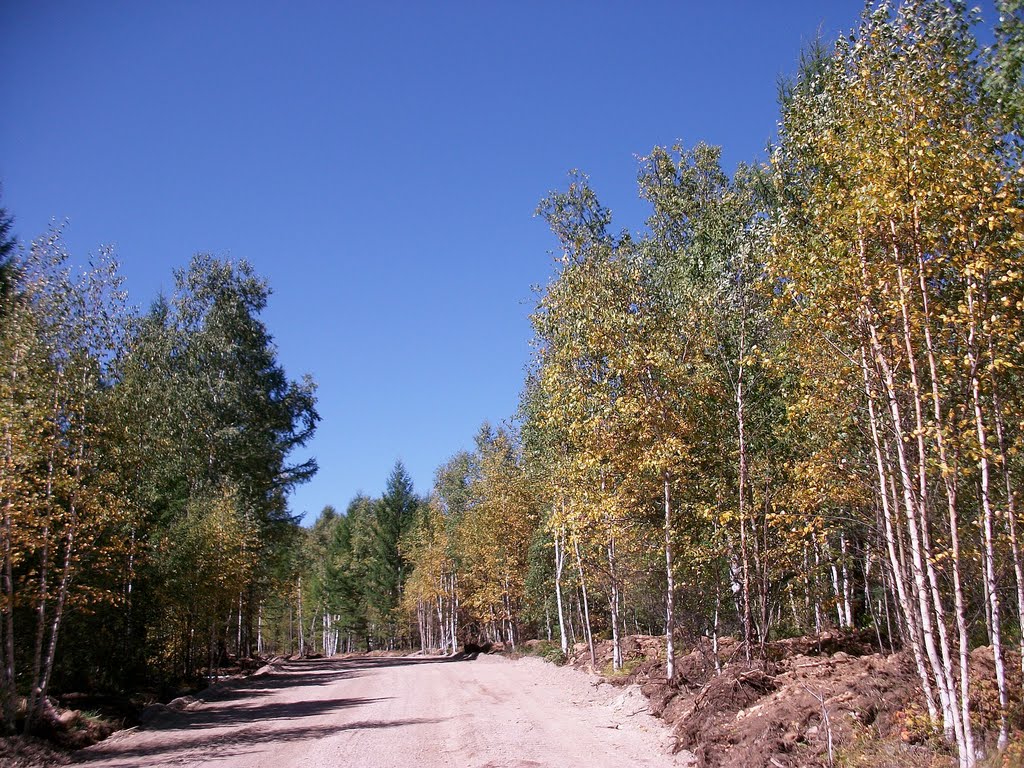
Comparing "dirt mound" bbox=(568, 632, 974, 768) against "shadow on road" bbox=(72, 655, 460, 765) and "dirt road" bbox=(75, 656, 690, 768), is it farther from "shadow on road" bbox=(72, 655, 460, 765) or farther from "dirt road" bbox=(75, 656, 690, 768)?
"shadow on road" bbox=(72, 655, 460, 765)

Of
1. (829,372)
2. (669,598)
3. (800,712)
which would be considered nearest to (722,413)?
(669,598)

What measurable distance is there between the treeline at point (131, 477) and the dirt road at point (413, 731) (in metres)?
2.57

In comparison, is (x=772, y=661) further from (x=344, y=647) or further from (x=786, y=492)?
(x=344, y=647)

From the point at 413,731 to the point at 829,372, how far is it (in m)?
9.28

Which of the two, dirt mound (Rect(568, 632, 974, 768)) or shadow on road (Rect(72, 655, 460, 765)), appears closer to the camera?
dirt mound (Rect(568, 632, 974, 768))

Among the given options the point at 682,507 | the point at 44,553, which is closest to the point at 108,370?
the point at 44,553

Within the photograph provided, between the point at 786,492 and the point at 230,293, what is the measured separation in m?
25.9

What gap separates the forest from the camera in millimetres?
7449

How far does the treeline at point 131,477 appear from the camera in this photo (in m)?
12.7

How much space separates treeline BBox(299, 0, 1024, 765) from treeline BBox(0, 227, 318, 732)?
926 cm

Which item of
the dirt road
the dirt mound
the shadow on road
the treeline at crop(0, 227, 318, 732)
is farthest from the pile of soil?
the treeline at crop(0, 227, 318, 732)

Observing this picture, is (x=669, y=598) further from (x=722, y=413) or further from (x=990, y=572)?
(x=990, y=572)

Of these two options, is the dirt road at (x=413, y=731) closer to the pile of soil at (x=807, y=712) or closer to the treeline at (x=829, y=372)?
the pile of soil at (x=807, y=712)

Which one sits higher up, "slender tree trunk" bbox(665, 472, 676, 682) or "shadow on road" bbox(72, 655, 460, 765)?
"slender tree trunk" bbox(665, 472, 676, 682)
